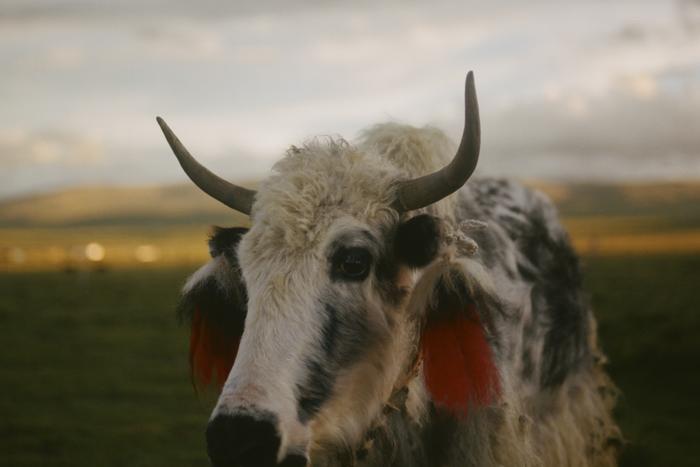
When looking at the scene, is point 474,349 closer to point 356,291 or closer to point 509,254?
point 356,291

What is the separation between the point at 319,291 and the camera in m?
3.34

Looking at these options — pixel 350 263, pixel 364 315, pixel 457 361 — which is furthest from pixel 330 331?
pixel 457 361

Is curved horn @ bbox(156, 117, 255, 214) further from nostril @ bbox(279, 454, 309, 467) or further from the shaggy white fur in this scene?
nostril @ bbox(279, 454, 309, 467)

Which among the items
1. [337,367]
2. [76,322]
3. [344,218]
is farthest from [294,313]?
[76,322]

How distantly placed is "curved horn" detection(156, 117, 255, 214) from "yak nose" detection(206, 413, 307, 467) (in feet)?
4.48

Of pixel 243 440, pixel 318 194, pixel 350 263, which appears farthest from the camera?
pixel 318 194

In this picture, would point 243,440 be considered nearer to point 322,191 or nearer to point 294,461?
point 294,461

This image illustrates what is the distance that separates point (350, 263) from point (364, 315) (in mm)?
249

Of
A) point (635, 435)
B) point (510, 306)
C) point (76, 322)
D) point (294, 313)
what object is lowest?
point (76, 322)

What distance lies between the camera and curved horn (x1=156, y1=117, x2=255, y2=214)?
4.02 metres

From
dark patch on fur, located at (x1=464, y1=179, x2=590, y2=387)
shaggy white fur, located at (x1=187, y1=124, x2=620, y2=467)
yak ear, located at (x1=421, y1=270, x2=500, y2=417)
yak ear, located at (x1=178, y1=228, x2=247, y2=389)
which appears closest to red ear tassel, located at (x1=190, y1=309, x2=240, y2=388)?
yak ear, located at (x1=178, y1=228, x2=247, y2=389)

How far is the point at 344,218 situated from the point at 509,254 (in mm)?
1780

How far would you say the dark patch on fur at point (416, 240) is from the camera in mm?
3551

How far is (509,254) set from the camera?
493 cm
